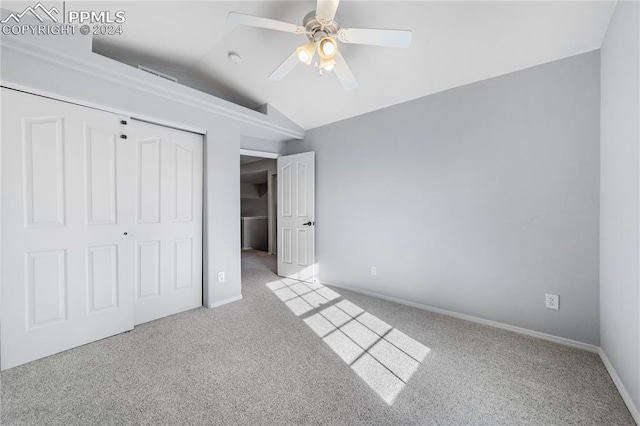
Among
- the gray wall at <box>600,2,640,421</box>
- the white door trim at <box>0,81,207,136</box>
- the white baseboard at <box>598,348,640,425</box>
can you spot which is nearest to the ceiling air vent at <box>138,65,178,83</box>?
the white door trim at <box>0,81,207,136</box>

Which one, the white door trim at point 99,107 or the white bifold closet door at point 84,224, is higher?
the white door trim at point 99,107

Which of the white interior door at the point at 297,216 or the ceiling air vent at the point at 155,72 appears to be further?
the white interior door at the point at 297,216

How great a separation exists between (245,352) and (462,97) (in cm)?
322

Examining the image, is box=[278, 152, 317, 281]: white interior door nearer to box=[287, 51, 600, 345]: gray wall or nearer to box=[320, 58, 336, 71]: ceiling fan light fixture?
box=[287, 51, 600, 345]: gray wall

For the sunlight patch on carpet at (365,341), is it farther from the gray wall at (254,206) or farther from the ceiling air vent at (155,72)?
the gray wall at (254,206)

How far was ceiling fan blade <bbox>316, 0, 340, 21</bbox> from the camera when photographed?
1.53m

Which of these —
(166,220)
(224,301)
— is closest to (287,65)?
(166,220)

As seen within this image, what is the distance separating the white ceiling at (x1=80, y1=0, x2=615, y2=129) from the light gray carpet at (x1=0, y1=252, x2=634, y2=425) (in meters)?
2.52

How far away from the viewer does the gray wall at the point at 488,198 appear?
209 centimetres

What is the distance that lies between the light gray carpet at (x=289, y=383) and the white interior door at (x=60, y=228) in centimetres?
23

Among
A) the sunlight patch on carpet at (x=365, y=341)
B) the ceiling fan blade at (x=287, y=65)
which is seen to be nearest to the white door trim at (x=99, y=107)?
the ceiling fan blade at (x=287, y=65)

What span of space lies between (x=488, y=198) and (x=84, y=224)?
3724mm

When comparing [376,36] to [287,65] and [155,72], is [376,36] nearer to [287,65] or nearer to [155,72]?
[287,65]

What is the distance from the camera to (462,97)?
2.63 m
